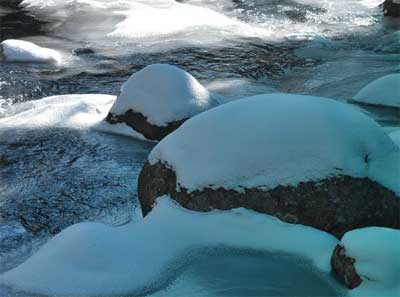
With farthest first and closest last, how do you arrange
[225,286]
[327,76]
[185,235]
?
[327,76], [185,235], [225,286]

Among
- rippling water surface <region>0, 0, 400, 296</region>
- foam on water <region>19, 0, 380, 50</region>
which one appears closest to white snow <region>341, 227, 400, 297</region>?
rippling water surface <region>0, 0, 400, 296</region>

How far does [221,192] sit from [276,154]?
1.40ft

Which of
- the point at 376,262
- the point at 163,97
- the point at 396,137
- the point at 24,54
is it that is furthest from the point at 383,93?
the point at 24,54

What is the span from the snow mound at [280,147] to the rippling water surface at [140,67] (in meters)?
0.57

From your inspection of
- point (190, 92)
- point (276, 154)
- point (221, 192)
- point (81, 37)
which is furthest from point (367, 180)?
point (81, 37)

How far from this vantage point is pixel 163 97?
5.93 metres

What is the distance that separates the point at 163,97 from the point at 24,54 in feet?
14.0

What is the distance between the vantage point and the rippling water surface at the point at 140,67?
13.0ft

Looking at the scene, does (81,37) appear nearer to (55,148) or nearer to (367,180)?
(55,148)

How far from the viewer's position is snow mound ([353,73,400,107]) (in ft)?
21.3

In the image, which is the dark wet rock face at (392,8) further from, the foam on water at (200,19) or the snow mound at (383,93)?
the snow mound at (383,93)

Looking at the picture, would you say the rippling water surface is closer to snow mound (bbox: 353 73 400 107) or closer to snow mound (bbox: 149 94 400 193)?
snow mound (bbox: 353 73 400 107)

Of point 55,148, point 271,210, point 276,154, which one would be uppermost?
point 276,154

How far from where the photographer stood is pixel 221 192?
3.61m
